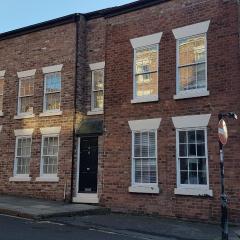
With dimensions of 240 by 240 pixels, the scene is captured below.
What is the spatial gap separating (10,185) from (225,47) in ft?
35.2

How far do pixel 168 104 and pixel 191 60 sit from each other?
1.64 meters

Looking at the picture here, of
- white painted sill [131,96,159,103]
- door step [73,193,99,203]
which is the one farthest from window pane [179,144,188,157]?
door step [73,193,99,203]

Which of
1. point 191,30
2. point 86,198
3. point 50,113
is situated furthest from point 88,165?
point 191,30

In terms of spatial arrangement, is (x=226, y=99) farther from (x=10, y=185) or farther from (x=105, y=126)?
(x=10, y=185)

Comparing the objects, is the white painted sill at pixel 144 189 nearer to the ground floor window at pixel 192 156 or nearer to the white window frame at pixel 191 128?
the white window frame at pixel 191 128

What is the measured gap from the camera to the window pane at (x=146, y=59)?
1545 centimetres

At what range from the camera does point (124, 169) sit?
15406mm

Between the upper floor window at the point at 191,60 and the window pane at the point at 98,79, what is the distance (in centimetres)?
403

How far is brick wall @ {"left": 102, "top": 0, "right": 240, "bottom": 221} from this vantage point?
44.1ft

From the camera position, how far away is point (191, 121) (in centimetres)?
1409

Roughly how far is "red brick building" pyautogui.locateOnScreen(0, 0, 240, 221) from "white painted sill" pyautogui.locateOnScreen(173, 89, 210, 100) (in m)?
0.03

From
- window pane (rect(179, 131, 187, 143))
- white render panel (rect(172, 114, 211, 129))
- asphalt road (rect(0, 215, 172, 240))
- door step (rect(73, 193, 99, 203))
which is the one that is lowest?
asphalt road (rect(0, 215, 172, 240))

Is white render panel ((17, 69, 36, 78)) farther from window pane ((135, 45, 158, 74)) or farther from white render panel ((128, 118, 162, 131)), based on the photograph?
white render panel ((128, 118, 162, 131))

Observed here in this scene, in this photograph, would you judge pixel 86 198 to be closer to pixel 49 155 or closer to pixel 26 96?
pixel 49 155
